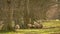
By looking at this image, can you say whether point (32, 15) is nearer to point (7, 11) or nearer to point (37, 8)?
point (37, 8)

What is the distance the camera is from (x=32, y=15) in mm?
4922

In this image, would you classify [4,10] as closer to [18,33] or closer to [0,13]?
[0,13]

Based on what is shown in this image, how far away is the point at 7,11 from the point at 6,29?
0.34 metres

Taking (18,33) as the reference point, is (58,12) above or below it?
above

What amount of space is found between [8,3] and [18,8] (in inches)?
8.3

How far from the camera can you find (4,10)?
4.89 metres

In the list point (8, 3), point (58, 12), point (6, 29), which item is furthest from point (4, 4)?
point (58, 12)

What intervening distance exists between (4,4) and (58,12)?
3.39ft

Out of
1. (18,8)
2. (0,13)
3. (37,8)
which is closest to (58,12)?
(37,8)

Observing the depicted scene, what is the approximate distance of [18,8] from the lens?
16.1 ft

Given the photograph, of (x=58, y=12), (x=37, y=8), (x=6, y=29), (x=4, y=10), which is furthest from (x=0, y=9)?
(x=58, y=12)

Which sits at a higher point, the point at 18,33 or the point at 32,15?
the point at 32,15

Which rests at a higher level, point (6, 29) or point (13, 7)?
point (13, 7)

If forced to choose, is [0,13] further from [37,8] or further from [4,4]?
[37,8]
